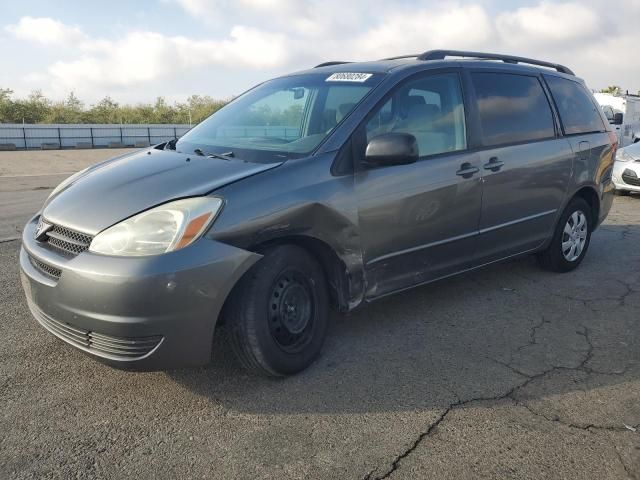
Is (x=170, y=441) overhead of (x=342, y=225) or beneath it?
beneath

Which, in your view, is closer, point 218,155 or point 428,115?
point 218,155

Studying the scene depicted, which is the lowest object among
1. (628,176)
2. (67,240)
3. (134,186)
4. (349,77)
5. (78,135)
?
(78,135)

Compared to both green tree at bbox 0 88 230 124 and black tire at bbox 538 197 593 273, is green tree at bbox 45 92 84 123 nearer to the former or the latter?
green tree at bbox 0 88 230 124

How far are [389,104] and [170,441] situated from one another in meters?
2.31

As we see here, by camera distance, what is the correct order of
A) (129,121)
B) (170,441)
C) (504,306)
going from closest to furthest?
1. (170,441)
2. (504,306)
3. (129,121)

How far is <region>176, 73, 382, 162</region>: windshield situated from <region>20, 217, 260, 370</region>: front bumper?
2.76ft

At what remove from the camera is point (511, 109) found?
4359 millimetres

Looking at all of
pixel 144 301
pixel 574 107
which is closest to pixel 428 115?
pixel 574 107

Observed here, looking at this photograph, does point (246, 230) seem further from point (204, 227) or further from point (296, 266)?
point (296, 266)

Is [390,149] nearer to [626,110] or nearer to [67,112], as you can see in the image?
[626,110]

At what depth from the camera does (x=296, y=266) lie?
9.87ft

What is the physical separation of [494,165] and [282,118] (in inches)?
62.3

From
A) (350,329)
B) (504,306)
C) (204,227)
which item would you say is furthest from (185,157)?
(504,306)

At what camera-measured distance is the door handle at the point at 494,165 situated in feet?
13.1
